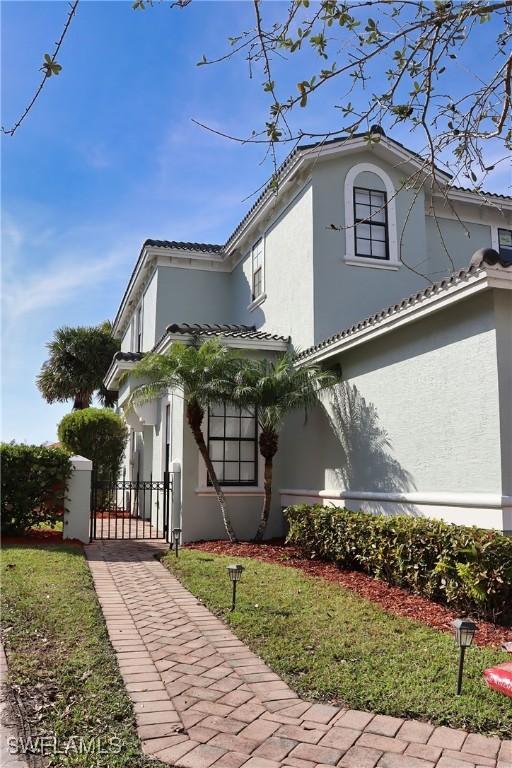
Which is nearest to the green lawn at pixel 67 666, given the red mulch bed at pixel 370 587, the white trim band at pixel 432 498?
the red mulch bed at pixel 370 587

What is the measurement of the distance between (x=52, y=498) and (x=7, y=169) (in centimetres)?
736

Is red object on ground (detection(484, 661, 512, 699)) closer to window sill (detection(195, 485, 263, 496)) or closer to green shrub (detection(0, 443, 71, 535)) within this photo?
window sill (detection(195, 485, 263, 496))

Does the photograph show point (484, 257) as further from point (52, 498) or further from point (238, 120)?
point (52, 498)

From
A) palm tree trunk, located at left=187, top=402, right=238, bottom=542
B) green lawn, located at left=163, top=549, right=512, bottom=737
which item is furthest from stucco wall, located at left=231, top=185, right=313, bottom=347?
green lawn, located at left=163, top=549, right=512, bottom=737

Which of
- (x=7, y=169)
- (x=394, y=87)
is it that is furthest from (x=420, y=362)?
(x=7, y=169)

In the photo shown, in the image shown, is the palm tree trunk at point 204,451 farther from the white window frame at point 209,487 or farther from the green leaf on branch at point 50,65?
the green leaf on branch at point 50,65

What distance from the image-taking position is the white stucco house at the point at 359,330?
24.5 ft

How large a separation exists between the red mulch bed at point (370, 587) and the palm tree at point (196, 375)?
1367 millimetres

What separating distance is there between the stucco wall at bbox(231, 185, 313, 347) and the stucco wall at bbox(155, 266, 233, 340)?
2.28 meters

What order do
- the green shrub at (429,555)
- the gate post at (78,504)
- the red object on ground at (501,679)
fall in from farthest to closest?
1. the gate post at (78,504)
2. the green shrub at (429,555)
3. the red object on ground at (501,679)

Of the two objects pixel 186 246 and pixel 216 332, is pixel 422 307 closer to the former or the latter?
pixel 216 332

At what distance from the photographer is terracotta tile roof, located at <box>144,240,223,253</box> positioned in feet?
57.2

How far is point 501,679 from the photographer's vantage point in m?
4.19

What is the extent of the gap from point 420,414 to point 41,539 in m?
7.48
